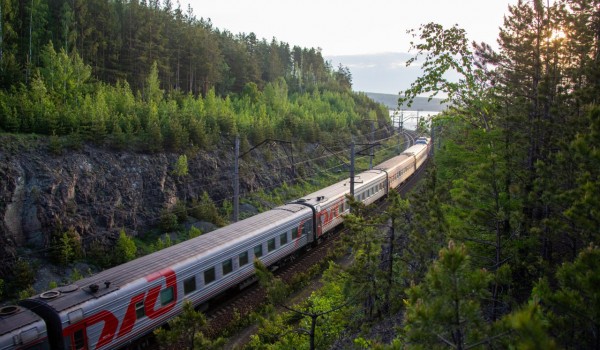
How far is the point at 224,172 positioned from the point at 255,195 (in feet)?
10.1

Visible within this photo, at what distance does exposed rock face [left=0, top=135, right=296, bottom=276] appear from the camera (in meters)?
17.6

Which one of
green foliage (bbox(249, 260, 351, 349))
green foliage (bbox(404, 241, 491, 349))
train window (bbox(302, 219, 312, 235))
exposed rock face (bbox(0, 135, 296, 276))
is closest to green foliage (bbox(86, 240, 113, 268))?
exposed rock face (bbox(0, 135, 296, 276))

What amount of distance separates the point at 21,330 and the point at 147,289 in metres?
3.28

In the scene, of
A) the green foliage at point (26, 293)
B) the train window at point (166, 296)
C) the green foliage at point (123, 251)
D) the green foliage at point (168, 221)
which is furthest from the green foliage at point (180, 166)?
the train window at point (166, 296)

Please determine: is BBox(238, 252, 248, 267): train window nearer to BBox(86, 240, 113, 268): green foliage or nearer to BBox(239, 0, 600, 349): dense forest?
BBox(239, 0, 600, 349): dense forest

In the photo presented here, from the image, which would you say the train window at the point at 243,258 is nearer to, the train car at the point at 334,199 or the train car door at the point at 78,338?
the train car at the point at 334,199

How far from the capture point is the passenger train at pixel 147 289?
378 inches

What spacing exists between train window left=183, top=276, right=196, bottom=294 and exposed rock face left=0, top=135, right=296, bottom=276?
8.67m

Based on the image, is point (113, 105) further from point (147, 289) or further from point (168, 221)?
point (147, 289)

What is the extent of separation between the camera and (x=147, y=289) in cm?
1168

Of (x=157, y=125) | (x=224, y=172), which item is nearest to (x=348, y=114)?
(x=224, y=172)

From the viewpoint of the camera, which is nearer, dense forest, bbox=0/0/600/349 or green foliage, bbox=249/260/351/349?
dense forest, bbox=0/0/600/349

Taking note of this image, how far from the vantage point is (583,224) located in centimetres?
570

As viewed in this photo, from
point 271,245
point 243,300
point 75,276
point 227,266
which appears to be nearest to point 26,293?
point 75,276
